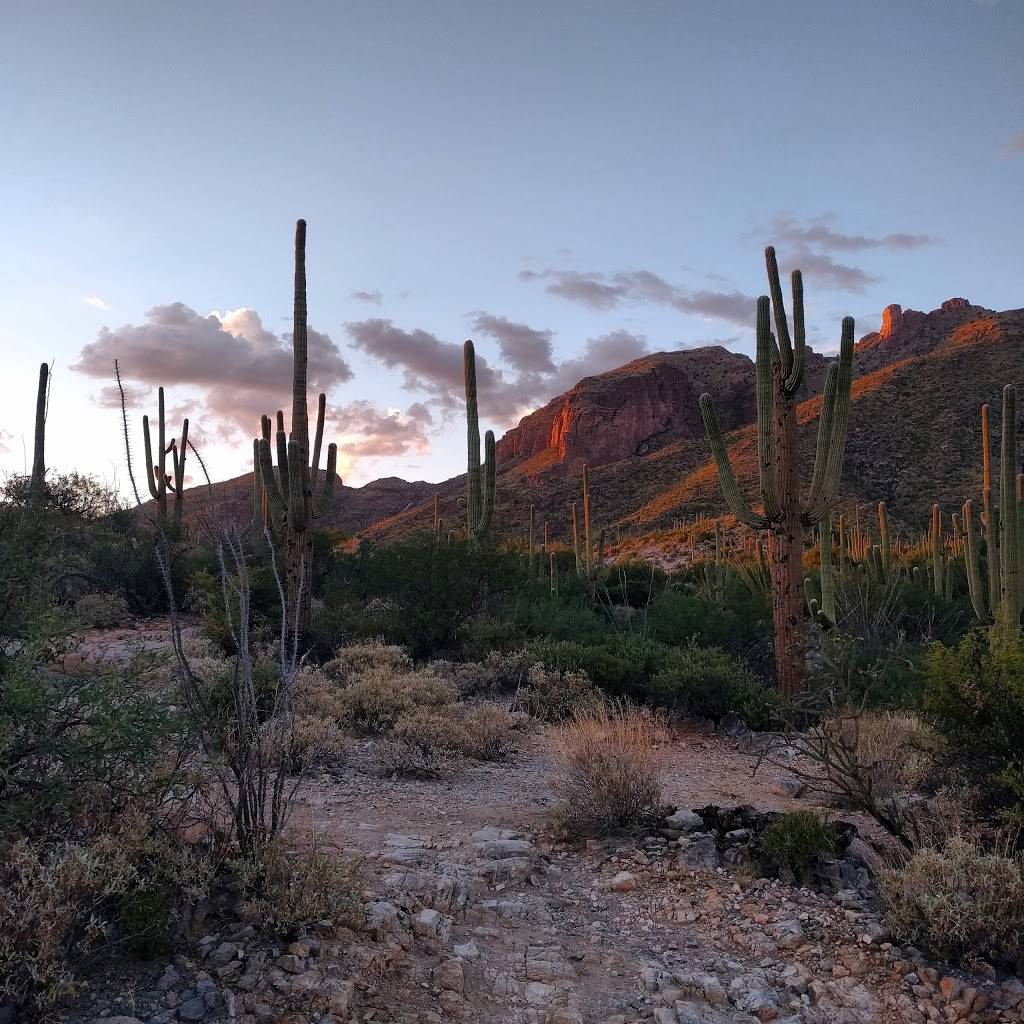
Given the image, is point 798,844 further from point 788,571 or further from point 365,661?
point 365,661

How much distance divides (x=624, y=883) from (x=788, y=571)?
19.6 ft

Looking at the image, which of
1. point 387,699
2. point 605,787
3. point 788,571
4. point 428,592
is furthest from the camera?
point 428,592

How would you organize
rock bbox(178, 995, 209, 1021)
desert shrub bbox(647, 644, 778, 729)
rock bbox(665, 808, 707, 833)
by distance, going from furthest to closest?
1. desert shrub bbox(647, 644, 778, 729)
2. rock bbox(665, 808, 707, 833)
3. rock bbox(178, 995, 209, 1021)

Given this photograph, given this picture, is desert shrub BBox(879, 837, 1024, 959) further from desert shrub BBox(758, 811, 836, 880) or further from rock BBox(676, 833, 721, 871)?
rock BBox(676, 833, 721, 871)

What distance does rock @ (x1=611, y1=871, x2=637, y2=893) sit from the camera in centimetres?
524

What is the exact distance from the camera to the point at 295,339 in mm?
12828

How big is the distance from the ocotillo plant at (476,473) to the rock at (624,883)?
11.0 metres

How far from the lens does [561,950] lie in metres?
4.43

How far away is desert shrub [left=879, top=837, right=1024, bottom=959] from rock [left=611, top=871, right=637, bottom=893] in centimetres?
145

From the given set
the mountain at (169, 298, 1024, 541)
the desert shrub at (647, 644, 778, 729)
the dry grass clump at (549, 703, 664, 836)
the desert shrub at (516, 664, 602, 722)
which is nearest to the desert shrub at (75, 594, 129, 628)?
the mountain at (169, 298, 1024, 541)

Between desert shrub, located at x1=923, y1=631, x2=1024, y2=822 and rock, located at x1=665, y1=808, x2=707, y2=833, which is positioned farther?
rock, located at x1=665, y1=808, x2=707, y2=833

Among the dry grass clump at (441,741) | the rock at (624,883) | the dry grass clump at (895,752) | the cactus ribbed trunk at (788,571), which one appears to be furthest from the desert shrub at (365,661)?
the rock at (624,883)

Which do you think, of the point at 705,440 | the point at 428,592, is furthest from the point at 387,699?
the point at 705,440

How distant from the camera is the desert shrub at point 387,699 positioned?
29.4 feet
